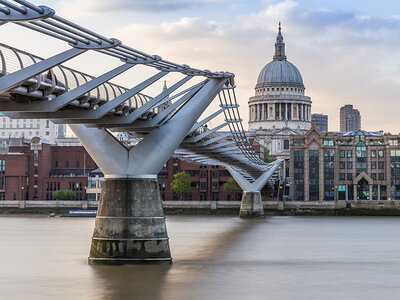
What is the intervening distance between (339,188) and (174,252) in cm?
7350

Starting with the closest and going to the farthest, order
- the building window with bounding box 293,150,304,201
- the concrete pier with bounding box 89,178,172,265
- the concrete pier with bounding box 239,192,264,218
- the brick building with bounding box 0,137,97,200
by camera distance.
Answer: the concrete pier with bounding box 89,178,172,265 < the concrete pier with bounding box 239,192,264,218 < the building window with bounding box 293,150,304,201 < the brick building with bounding box 0,137,97,200

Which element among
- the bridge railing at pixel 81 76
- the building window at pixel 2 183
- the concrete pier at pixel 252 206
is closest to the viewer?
the bridge railing at pixel 81 76

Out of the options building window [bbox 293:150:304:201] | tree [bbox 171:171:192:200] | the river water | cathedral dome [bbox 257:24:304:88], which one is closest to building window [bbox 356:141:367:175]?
building window [bbox 293:150:304:201]

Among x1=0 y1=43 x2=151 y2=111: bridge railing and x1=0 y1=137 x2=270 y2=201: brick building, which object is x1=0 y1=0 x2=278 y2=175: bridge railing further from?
x1=0 y1=137 x2=270 y2=201: brick building

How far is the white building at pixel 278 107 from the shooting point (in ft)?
567

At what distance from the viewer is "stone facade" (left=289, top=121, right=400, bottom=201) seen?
111 m

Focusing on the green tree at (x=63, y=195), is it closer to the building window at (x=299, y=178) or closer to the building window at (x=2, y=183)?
the building window at (x=2, y=183)

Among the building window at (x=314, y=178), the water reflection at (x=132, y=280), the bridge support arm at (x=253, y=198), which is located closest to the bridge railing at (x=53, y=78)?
the water reflection at (x=132, y=280)

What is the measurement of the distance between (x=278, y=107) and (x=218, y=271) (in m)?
A: 148

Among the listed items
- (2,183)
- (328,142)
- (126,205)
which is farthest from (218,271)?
(2,183)

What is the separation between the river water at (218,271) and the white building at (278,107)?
120m

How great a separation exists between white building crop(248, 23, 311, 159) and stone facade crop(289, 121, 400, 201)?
191ft

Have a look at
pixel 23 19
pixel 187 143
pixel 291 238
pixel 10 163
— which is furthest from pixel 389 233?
pixel 10 163

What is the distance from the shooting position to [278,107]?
178875 millimetres
